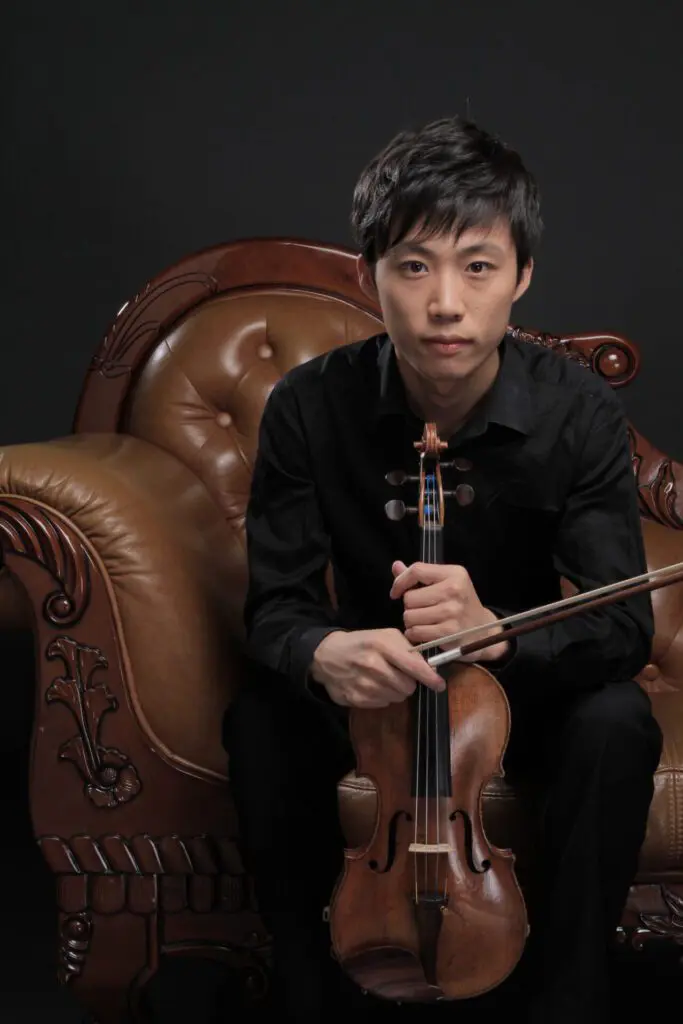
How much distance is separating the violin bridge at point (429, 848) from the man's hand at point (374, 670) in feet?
0.55

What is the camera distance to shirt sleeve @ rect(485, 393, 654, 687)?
5.83ft

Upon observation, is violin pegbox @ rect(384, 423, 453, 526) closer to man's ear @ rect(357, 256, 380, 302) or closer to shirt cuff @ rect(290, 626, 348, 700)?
shirt cuff @ rect(290, 626, 348, 700)

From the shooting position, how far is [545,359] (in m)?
2.05

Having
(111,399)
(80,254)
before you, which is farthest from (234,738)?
(80,254)

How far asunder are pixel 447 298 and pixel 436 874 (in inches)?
26.9

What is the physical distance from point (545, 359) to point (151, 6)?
1618 mm

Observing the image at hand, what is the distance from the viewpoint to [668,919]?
195 centimetres

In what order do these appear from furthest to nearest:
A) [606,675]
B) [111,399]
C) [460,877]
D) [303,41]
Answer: [303,41], [111,399], [606,675], [460,877]

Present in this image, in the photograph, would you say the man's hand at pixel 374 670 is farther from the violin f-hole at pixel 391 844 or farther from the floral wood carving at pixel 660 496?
the floral wood carving at pixel 660 496

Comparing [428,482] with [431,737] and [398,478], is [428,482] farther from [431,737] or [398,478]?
[431,737]

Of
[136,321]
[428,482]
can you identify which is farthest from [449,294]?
[136,321]

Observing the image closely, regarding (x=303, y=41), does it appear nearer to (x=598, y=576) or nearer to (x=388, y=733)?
(x=598, y=576)

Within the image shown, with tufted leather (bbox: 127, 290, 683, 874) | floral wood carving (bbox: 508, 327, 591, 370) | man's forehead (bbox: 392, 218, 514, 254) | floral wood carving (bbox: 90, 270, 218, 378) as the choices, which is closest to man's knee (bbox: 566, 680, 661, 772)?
man's forehead (bbox: 392, 218, 514, 254)

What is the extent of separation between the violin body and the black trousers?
0.31 feet
